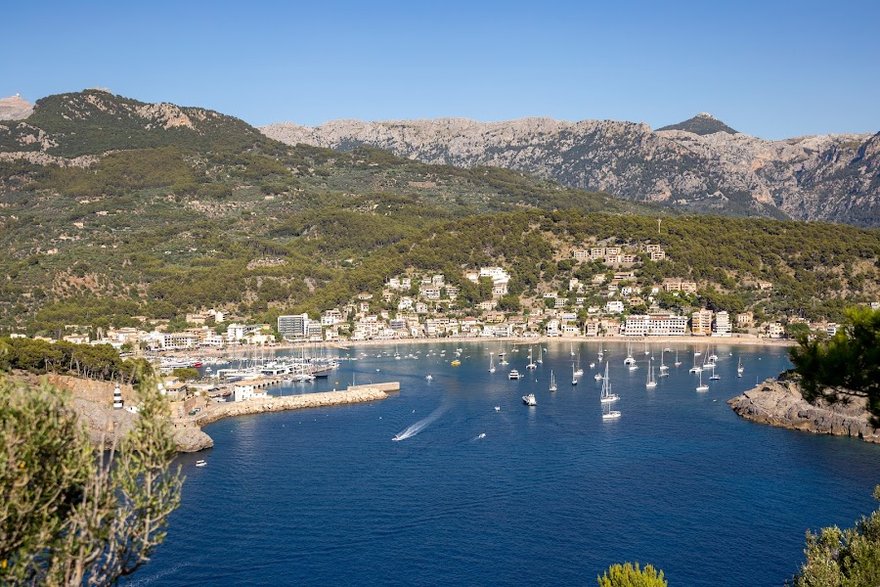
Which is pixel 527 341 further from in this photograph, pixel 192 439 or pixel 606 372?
pixel 192 439

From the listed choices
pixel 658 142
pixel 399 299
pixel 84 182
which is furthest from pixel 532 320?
pixel 658 142

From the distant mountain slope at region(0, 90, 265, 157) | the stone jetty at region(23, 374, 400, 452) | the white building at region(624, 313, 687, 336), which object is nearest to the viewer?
the stone jetty at region(23, 374, 400, 452)

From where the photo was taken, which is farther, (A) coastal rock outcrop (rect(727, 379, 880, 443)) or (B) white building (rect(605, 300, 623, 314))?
(B) white building (rect(605, 300, 623, 314))

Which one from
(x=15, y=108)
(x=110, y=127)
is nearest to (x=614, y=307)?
(x=110, y=127)

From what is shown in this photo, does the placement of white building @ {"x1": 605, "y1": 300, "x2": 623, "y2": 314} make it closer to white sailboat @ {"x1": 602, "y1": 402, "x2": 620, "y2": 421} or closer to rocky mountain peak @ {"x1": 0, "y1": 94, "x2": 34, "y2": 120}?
white sailboat @ {"x1": 602, "y1": 402, "x2": 620, "y2": 421}

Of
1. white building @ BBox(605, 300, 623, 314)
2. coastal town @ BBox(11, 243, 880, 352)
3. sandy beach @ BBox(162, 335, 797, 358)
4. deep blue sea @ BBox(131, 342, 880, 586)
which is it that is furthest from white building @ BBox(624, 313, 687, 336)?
deep blue sea @ BBox(131, 342, 880, 586)

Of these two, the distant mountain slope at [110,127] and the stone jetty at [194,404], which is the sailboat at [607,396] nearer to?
the stone jetty at [194,404]

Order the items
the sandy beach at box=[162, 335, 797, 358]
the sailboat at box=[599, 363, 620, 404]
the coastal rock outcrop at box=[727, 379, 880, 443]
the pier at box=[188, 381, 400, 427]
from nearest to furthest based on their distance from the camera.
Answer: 1. the coastal rock outcrop at box=[727, 379, 880, 443]
2. the pier at box=[188, 381, 400, 427]
3. the sailboat at box=[599, 363, 620, 404]
4. the sandy beach at box=[162, 335, 797, 358]
